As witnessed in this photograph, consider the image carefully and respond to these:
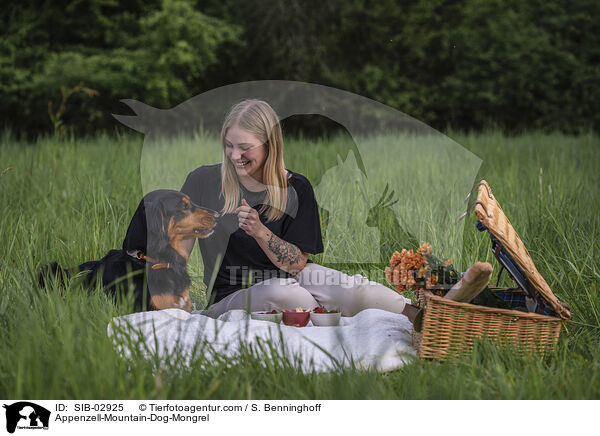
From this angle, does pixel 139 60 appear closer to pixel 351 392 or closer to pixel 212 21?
pixel 212 21

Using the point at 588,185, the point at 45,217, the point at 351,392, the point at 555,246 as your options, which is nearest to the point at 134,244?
the point at 351,392

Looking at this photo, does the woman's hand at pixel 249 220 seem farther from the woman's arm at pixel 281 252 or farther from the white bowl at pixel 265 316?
the white bowl at pixel 265 316

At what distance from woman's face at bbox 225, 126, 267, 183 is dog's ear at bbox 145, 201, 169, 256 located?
50 cm

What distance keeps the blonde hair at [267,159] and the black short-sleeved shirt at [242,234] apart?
1.6 inches

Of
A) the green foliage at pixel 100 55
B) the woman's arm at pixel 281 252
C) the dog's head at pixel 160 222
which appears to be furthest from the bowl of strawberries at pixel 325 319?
the green foliage at pixel 100 55

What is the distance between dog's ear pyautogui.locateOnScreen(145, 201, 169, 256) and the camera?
265 centimetres

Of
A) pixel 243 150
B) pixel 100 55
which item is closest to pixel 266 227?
pixel 243 150

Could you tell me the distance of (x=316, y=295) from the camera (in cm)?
322

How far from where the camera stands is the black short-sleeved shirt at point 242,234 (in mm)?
3062

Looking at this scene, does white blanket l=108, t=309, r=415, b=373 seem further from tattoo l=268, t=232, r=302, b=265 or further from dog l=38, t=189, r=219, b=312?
tattoo l=268, t=232, r=302, b=265

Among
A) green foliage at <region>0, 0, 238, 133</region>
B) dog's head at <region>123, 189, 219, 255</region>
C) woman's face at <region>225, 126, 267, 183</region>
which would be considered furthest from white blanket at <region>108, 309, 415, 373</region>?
green foliage at <region>0, 0, 238, 133</region>

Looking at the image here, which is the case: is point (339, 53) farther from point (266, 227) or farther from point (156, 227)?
point (156, 227)
